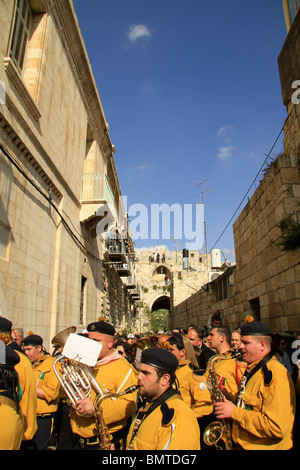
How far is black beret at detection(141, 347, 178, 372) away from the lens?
2.20 m

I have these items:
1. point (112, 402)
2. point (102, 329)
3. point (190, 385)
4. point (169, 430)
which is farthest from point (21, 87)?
point (169, 430)

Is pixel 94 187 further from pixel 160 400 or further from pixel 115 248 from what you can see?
pixel 160 400

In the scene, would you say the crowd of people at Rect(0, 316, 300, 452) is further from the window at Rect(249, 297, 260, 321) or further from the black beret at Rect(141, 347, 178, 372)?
the window at Rect(249, 297, 260, 321)

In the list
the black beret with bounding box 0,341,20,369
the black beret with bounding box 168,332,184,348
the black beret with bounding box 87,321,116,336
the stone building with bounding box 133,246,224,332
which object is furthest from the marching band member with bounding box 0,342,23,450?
the stone building with bounding box 133,246,224,332

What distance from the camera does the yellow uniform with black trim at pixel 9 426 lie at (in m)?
1.78

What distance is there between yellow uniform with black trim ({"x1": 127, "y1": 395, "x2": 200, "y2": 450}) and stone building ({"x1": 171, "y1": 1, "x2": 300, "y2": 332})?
13.4ft

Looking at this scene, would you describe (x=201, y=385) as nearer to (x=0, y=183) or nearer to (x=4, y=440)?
(x=4, y=440)

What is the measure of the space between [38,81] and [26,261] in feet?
13.6

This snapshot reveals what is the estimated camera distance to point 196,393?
312cm

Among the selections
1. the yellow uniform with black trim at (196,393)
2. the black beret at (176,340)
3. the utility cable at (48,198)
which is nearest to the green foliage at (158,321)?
the utility cable at (48,198)

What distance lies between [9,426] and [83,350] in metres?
0.91

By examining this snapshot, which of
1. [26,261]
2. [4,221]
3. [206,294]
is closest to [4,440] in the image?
[4,221]

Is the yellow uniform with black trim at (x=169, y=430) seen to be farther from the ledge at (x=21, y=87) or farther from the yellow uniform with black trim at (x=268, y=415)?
the ledge at (x=21, y=87)

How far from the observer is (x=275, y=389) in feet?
7.21
